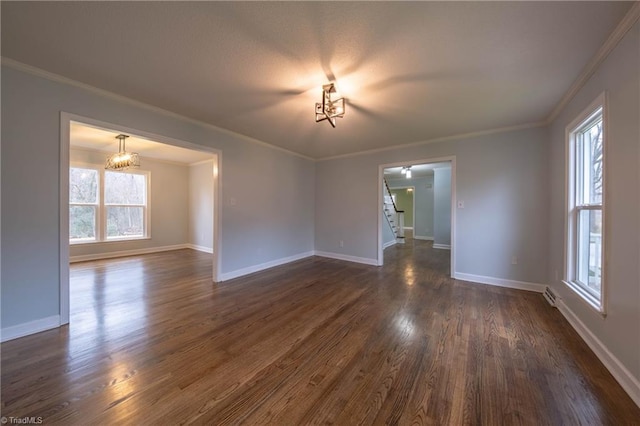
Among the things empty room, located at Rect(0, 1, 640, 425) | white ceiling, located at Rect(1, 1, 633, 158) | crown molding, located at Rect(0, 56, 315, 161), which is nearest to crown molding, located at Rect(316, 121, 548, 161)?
empty room, located at Rect(0, 1, 640, 425)

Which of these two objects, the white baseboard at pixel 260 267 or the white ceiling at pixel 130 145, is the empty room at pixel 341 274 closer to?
the white baseboard at pixel 260 267

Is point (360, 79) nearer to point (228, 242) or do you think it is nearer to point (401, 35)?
point (401, 35)

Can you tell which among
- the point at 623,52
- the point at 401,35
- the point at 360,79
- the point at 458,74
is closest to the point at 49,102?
the point at 360,79

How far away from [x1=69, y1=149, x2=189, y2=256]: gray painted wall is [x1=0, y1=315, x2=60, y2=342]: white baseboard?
13.2ft

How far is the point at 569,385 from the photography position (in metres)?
1.58

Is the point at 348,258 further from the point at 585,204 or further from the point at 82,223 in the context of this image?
the point at 82,223

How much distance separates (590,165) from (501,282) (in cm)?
200

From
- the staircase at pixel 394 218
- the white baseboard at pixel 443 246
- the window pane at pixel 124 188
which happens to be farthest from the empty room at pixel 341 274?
the staircase at pixel 394 218

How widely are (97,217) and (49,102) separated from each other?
4.30 m

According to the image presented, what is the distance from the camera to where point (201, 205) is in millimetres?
6762

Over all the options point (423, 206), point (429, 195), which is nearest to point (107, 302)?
point (423, 206)

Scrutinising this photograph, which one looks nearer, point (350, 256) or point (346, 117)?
point (346, 117)

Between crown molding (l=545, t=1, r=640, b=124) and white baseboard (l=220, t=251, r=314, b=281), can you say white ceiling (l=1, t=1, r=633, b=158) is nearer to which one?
crown molding (l=545, t=1, r=640, b=124)

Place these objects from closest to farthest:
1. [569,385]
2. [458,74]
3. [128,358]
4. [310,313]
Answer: [569,385] → [128,358] → [458,74] → [310,313]
